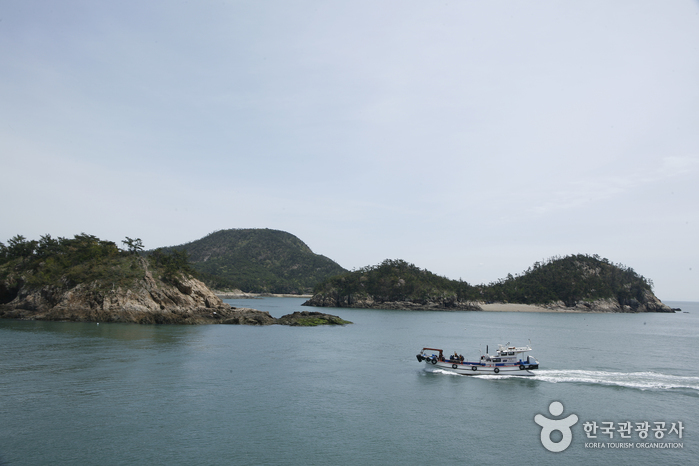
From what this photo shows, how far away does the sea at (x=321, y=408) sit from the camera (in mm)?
24781

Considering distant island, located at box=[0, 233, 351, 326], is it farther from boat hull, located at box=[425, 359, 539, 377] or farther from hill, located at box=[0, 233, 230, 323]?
boat hull, located at box=[425, 359, 539, 377]

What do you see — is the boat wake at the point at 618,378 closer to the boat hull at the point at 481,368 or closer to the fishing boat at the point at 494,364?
the boat hull at the point at 481,368

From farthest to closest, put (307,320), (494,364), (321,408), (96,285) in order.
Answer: (307,320), (96,285), (494,364), (321,408)

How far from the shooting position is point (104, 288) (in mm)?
91438

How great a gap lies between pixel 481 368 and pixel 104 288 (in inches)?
3323

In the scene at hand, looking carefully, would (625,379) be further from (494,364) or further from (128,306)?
(128,306)

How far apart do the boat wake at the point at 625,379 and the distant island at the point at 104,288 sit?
64.7m

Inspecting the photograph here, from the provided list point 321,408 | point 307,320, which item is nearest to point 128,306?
point 307,320

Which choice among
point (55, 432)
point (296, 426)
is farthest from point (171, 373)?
point (296, 426)

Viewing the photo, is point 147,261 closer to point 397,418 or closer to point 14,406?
point 14,406

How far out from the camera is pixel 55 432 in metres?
25.9

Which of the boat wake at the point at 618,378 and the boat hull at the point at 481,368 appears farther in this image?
the boat hull at the point at 481,368

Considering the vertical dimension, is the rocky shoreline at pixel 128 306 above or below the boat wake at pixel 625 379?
above

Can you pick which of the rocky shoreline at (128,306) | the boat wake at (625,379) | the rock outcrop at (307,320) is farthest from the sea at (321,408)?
the rock outcrop at (307,320)
